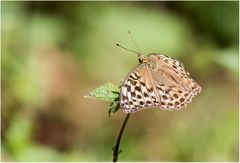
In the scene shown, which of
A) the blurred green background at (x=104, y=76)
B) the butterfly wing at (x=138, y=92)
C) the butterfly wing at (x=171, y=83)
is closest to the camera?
the butterfly wing at (x=138, y=92)

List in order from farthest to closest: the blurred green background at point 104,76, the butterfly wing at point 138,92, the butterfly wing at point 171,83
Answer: the blurred green background at point 104,76 → the butterfly wing at point 171,83 → the butterfly wing at point 138,92

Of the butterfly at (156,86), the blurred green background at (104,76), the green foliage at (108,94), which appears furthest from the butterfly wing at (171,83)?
the blurred green background at (104,76)

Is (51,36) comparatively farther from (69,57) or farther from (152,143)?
(152,143)

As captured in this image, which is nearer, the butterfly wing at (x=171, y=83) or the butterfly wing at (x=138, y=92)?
the butterfly wing at (x=138, y=92)

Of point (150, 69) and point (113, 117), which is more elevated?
point (150, 69)

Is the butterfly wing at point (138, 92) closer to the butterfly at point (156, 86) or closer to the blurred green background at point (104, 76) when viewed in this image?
the butterfly at point (156, 86)

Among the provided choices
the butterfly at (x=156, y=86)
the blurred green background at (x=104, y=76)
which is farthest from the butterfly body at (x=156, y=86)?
the blurred green background at (x=104, y=76)

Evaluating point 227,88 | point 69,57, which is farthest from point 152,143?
point 69,57

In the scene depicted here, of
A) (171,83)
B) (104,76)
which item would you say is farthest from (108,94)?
(104,76)
